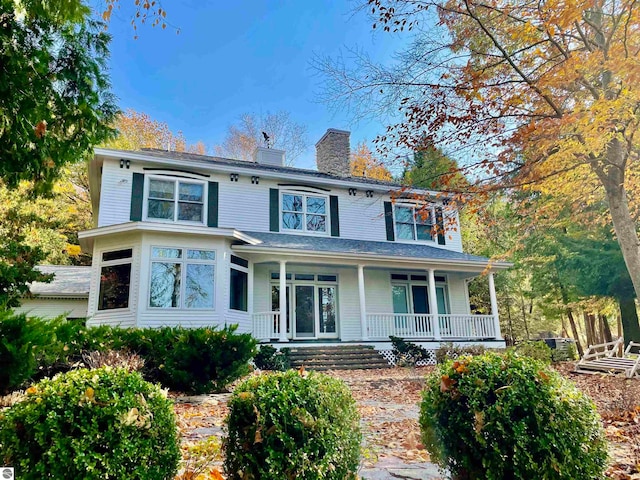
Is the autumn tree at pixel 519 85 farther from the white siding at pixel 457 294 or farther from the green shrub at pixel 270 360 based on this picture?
the white siding at pixel 457 294

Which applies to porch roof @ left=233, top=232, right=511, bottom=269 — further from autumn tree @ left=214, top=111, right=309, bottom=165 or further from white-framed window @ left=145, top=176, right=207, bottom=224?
autumn tree @ left=214, top=111, right=309, bottom=165

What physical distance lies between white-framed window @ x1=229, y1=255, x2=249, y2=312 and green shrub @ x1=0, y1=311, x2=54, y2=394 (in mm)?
6937

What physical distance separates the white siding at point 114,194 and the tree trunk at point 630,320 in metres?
19.1

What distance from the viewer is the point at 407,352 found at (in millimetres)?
13031

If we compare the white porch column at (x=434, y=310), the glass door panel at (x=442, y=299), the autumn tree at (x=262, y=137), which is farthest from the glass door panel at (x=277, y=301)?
A: the autumn tree at (x=262, y=137)

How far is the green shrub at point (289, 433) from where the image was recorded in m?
2.29

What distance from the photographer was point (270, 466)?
2.25 m

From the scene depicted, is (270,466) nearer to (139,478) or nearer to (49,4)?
(139,478)

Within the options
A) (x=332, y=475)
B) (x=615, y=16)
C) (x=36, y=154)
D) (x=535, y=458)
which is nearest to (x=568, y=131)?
(x=615, y=16)

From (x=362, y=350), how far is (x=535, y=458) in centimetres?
1057

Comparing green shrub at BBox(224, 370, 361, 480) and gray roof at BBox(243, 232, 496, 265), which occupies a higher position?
gray roof at BBox(243, 232, 496, 265)

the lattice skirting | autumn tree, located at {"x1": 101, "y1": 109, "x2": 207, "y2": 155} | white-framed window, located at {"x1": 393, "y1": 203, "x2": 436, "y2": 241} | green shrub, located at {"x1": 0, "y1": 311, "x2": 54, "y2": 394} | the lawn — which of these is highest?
A: autumn tree, located at {"x1": 101, "y1": 109, "x2": 207, "y2": 155}

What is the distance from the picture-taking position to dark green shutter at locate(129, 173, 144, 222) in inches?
502

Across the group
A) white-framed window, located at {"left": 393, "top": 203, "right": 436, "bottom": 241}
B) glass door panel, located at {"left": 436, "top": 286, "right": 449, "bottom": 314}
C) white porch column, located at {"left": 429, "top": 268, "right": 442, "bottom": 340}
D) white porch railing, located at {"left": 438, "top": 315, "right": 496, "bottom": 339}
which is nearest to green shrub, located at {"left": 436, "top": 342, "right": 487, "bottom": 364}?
white porch column, located at {"left": 429, "top": 268, "right": 442, "bottom": 340}
